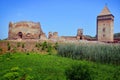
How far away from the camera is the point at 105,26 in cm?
4603

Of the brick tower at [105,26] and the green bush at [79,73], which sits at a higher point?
the brick tower at [105,26]

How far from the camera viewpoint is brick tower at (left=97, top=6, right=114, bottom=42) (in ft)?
149

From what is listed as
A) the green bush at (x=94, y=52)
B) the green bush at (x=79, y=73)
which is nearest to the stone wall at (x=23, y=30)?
the green bush at (x=94, y=52)

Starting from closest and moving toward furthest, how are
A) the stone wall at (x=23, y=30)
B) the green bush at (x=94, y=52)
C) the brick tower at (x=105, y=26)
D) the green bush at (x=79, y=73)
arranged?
1. the green bush at (x=79, y=73)
2. the green bush at (x=94, y=52)
3. the stone wall at (x=23, y=30)
4. the brick tower at (x=105, y=26)

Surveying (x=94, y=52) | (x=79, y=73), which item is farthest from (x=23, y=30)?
(x=79, y=73)

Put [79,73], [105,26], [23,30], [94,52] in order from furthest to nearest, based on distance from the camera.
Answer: [105,26] < [23,30] < [94,52] < [79,73]

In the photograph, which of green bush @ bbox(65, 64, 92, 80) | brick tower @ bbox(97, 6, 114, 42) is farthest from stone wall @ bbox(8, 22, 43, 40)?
green bush @ bbox(65, 64, 92, 80)

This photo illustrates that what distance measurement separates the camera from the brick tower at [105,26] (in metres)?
45.4

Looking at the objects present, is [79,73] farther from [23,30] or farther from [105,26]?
[105,26]

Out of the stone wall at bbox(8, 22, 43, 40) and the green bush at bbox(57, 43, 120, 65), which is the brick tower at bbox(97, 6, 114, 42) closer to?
the stone wall at bbox(8, 22, 43, 40)

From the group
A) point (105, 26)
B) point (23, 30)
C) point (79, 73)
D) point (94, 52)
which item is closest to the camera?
point (79, 73)

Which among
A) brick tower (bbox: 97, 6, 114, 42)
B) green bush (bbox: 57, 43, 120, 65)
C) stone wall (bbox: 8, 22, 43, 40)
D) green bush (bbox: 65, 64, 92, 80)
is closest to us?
green bush (bbox: 65, 64, 92, 80)

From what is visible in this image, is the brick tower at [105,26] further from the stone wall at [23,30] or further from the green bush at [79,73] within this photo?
the green bush at [79,73]

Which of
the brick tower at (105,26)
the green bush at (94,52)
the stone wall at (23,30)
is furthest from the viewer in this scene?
the brick tower at (105,26)
